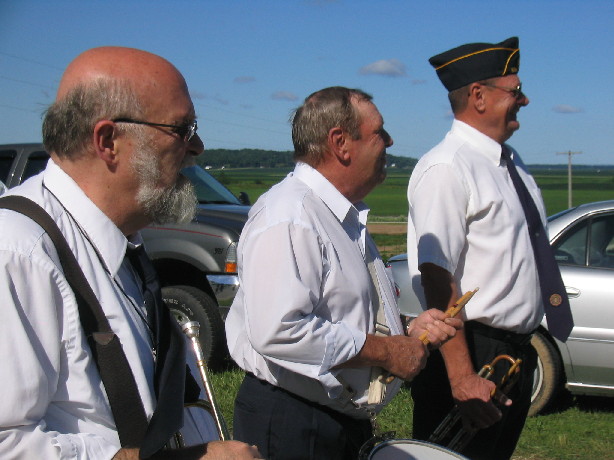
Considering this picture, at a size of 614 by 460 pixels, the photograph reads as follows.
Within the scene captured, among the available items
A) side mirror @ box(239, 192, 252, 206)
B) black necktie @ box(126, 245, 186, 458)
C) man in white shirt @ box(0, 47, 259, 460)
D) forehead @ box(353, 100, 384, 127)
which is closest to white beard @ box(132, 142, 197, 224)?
man in white shirt @ box(0, 47, 259, 460)

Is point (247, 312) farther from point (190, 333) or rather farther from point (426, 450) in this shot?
point (426, 450)

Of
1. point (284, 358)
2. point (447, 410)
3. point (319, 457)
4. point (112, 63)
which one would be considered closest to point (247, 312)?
point (284, 358)

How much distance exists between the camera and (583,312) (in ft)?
18.8

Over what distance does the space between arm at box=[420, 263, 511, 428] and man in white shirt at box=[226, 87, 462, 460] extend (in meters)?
0.36

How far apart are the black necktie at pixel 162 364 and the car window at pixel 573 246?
4697 mm

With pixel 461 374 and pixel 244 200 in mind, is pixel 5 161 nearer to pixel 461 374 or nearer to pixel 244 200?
pixel 244 200

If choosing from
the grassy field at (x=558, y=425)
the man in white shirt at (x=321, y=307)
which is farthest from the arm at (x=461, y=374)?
the grassy field at (x=558, y=425)

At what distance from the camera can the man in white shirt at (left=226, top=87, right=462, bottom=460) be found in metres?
2.32

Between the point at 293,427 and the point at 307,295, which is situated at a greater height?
the point at 307,295

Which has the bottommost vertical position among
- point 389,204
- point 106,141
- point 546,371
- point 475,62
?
point 389,204

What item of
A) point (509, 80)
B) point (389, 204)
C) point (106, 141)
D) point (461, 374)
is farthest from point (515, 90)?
point (389, 204)

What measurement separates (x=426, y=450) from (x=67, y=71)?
1499mm

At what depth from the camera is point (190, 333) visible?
2039mm

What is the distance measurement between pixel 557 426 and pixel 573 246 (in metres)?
1.37
